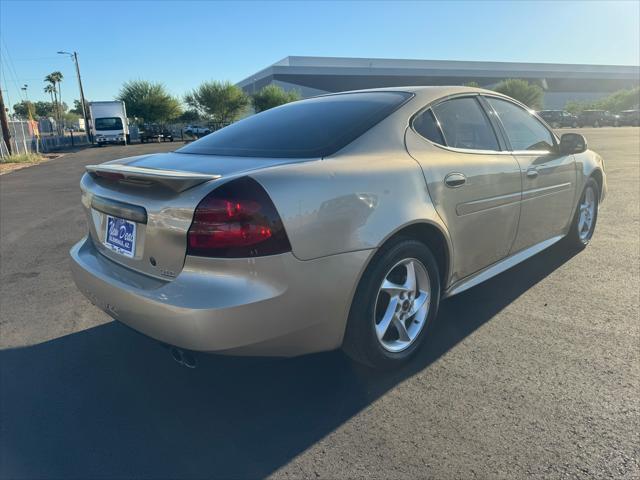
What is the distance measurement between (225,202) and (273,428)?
1.13 m

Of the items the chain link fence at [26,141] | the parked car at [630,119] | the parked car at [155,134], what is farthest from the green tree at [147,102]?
the parked car at [630,119]

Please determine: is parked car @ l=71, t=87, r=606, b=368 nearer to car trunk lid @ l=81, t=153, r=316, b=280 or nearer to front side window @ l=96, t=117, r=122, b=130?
car trunk lid @ l=81, t=153, r=316, b=280

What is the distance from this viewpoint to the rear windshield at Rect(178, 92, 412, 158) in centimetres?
264

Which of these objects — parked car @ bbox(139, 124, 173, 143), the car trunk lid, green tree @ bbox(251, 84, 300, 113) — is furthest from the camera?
green tree @ bbox(251, 84, 300, 113)

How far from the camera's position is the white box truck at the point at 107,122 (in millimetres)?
36844

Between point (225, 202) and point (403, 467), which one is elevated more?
point (225, 202)

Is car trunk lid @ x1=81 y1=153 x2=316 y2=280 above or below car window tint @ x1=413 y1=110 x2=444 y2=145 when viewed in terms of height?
below

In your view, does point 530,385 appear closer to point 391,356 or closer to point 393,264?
point 391,356

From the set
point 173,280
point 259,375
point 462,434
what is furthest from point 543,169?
point 173,280

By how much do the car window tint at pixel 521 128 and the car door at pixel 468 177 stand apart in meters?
0.25

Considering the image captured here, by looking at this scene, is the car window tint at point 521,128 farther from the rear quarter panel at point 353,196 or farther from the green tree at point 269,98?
the green tree at point 269,98

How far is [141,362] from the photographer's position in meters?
2.94

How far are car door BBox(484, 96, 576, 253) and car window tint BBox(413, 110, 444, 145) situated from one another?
85 cm

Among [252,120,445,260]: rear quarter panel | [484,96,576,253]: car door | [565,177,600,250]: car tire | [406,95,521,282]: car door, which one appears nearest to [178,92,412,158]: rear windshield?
[252,120,445,260]: rear quarter panel
